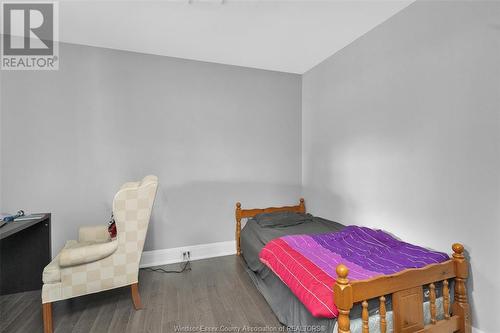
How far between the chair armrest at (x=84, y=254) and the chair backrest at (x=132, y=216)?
80 millimetres

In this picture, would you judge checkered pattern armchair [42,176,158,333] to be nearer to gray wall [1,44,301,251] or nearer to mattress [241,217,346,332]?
gray wall [1,44,301,251]

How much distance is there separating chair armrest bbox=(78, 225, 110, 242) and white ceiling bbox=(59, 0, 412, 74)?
1992 mm

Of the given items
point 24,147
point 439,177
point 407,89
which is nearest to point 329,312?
point 439,177

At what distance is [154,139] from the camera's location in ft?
9.58

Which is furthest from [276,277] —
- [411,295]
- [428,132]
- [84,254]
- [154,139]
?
[154,139]

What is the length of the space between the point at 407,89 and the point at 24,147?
149 inches

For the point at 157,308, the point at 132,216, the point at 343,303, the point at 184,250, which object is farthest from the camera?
the point at 184,250

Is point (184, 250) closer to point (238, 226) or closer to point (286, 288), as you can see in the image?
point (238, 226)

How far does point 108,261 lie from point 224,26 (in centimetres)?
236

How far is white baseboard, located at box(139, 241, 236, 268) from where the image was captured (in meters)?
2.87

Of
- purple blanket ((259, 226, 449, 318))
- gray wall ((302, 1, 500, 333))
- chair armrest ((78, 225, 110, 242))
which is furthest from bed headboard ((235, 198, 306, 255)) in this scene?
chair armrest ((78, 225, 110, 242))

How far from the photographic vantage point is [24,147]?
8.18 ft

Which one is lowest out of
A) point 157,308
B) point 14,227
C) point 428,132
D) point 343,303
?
point 157,308

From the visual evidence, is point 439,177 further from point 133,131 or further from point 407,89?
point 133,131
